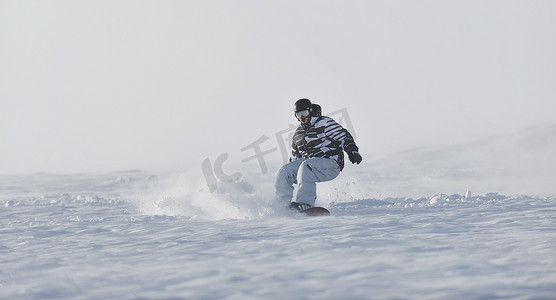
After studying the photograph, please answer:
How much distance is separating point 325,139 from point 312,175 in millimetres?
595

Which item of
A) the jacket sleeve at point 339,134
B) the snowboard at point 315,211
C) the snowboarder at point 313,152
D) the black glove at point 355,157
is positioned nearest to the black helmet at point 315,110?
the snowboarder at point 313,152

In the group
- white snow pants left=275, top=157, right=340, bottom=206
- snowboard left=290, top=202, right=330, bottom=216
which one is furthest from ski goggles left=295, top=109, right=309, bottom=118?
snowboard left=290, top=202, right=330, bottom=216

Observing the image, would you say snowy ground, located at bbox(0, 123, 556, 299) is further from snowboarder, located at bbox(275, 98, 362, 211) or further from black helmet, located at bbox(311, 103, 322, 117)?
black helmet, located at bbox(311, 103, 322, 117)

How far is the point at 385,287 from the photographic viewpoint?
2551 millimetres

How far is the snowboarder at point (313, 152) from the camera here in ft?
21.1

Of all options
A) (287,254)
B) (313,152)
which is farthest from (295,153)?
(287,254)

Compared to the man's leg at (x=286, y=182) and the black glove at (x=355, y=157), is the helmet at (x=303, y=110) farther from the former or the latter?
the black glove at (x=355, y=157)

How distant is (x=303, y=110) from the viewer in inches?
263

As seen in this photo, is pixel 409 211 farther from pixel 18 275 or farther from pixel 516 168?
pixel 516 168

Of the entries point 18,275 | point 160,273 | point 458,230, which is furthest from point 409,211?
point 18,275

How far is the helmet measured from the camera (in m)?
6.69

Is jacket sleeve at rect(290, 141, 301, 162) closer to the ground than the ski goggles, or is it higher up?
closer to the ground

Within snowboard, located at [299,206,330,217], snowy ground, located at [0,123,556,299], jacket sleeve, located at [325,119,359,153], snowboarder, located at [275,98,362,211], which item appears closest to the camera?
snowy ground, located at [0,123,556,299]

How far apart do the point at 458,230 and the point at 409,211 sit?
1.72m
